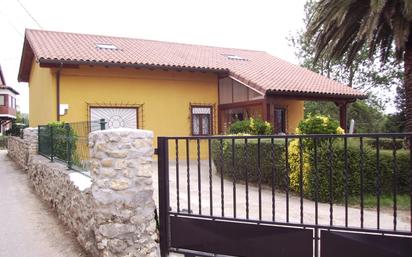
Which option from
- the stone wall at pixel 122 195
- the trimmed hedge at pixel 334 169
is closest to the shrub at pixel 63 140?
the stone wall at pixel 122 195

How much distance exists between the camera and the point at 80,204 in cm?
532

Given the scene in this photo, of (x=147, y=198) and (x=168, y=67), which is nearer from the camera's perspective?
(x=147, y=198)

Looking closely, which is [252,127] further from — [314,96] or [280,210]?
[280,210]

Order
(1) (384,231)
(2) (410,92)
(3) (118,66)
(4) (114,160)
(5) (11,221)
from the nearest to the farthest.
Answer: (1) (384,231) < (4) (114,160) < (5) (11,221) < (2) (410,92) < (3) (118,66)

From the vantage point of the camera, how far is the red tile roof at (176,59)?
42.2ft

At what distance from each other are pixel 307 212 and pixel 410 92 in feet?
18.6

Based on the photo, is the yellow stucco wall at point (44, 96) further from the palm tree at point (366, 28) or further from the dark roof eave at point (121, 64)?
the palm tree at point (366, 28)

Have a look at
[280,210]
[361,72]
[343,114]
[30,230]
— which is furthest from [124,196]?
[361,72]

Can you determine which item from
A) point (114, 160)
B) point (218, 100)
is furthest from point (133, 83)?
point (114, 160)

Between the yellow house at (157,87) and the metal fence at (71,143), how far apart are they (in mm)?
2839

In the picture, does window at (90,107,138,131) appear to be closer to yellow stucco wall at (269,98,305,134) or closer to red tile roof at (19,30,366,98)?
red tile roof at (19,30,366,98)

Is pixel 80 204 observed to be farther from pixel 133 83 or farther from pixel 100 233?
pixel 133 83

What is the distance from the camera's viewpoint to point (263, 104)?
13203 millimetres

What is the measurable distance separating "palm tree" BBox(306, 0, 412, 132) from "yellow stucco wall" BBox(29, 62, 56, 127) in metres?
8.26
